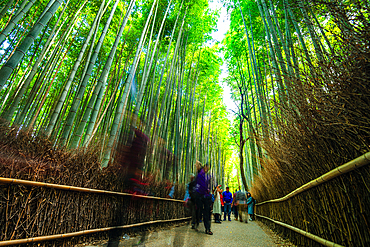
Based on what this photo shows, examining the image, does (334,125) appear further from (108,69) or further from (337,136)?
(108,69)

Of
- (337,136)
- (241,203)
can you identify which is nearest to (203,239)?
(337,136)

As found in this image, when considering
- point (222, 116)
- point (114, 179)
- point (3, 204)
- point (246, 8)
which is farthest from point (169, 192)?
point (222, 116)

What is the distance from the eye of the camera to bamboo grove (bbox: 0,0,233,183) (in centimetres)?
299

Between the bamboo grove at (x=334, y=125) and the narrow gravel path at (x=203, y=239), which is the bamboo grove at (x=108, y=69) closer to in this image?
the narrow gravel path at (x=203, y=239)

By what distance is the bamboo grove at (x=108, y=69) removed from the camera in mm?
2988

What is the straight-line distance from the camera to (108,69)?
10.0 ft

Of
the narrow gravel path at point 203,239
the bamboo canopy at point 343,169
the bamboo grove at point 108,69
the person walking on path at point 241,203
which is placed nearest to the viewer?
the bamboo canopy at point 343,169

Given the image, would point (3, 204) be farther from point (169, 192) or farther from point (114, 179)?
point (169, 192)

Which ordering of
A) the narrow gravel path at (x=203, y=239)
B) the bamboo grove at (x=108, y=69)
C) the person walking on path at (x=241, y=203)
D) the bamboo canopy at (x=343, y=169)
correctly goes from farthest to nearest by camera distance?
the person walking on path at (x=241, y=203)
the bamboo grove at (x=108, y=69)
the narrow gravel path at (x=203, y=239)
the bamboo canopy at (x=343, y=169)

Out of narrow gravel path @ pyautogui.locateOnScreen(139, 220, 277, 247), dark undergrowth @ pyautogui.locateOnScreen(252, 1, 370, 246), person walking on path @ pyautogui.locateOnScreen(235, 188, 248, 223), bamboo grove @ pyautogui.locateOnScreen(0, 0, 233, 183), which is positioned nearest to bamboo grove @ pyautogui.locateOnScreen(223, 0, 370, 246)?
dark undergrowth @ pyautogui.locateOnScreen(252, 1, 370, 246)

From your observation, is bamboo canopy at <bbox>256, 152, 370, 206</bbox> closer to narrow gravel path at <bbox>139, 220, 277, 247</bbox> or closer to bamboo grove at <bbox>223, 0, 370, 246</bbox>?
bamboo grove at <bbox>223, 0, 370, 246</bbox>

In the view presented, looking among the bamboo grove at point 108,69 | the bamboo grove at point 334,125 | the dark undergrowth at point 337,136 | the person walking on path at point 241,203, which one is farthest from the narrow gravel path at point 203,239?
the person walking on path at point 241,203

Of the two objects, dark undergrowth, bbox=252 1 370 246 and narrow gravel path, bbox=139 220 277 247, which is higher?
dark undergrowth, bbox=252 1 370 246

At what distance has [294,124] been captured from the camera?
1875mm
